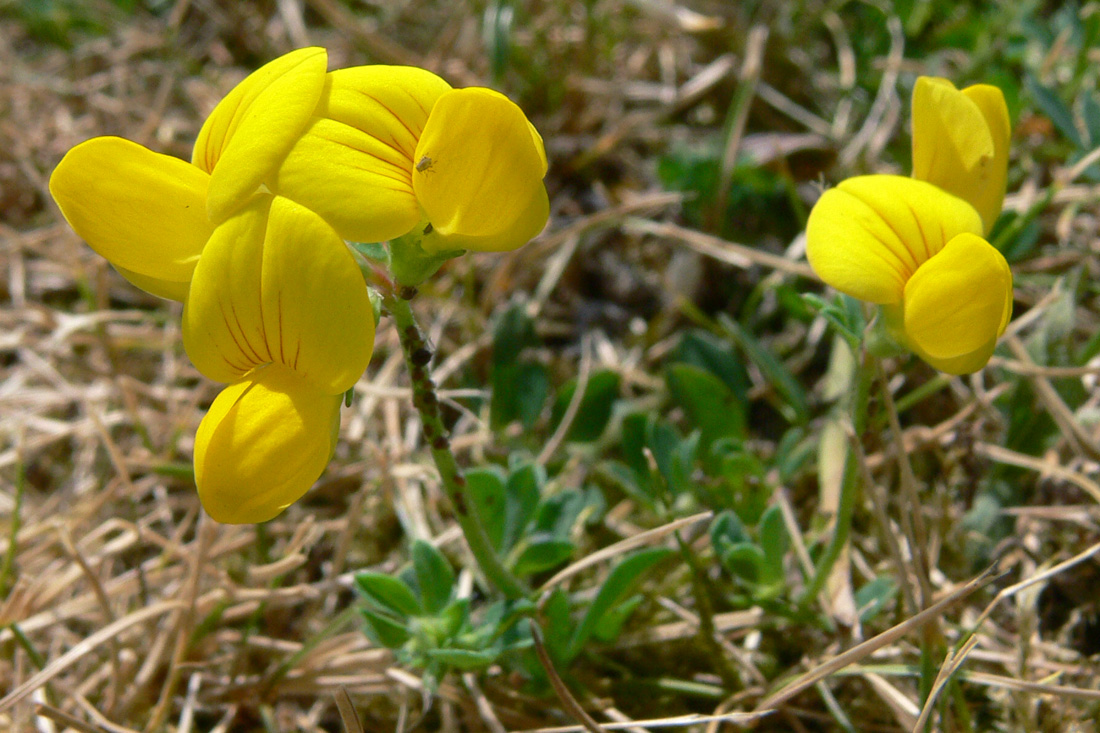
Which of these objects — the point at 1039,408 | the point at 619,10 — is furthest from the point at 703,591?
the point at 619,10

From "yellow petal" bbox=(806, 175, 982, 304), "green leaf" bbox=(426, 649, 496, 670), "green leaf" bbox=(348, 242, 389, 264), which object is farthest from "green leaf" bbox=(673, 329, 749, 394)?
"green leaf" bbox=(348, 242, 389, 264)

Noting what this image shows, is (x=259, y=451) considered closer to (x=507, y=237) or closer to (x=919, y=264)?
(x=507, y=237)

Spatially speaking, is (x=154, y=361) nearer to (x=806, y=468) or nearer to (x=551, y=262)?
(x=551, y=262)

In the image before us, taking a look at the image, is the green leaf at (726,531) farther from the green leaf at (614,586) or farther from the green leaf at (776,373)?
the green leaf at (776,373)

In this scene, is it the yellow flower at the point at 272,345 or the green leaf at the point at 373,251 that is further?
the green leaf at the point at 373,251

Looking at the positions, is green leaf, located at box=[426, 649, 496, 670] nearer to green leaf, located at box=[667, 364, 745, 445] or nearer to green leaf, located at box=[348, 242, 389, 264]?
green leaf, located at box=[348, 242, 389, 264]

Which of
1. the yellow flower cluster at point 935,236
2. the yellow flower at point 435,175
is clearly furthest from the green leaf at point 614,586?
the yellow flower at point 435,175
